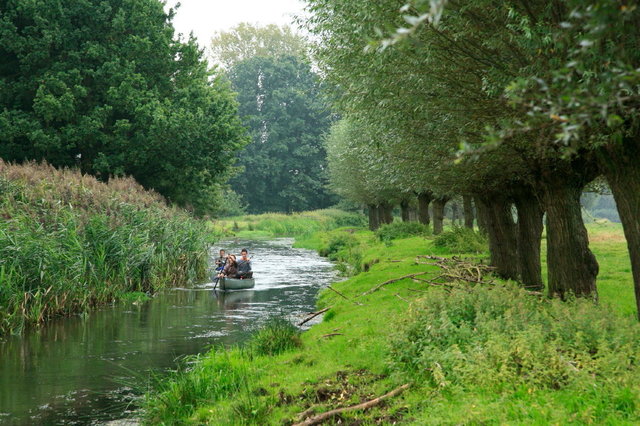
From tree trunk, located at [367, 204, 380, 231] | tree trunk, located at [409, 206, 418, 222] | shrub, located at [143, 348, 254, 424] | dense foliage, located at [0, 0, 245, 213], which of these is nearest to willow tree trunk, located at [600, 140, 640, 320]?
shrub, located at [143, 348, 254, 424]

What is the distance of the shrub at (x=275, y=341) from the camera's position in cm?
1142

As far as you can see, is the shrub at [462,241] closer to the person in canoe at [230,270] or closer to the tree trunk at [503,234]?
the tree trunk at [503,234]

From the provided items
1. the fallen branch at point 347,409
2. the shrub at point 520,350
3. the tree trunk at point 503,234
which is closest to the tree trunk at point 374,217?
the tree trunk at point 503,234

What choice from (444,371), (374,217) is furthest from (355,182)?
(444,371)

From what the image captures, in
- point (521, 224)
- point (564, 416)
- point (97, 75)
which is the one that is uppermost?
point (97, 75)

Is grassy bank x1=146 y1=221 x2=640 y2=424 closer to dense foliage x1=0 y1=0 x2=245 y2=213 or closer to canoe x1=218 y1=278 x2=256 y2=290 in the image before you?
canoe x1=218 y1=278 x2=256 y2=290

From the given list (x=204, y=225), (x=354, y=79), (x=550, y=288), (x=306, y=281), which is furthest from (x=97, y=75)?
(x=550, y=288)

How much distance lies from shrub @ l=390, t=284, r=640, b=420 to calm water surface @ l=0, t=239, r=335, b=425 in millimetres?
4716

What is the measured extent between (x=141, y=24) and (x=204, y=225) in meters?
14.1

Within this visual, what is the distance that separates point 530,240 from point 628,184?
6.87 m

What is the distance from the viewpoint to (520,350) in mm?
7008

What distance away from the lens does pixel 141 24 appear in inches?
→ 1337

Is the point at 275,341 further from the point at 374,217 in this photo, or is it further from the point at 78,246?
the point at 374,217

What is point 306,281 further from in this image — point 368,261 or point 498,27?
point 498,27
